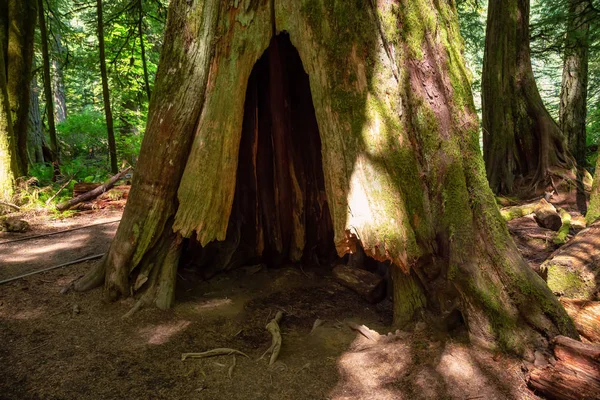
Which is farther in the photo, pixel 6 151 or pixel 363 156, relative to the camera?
pixel 6 151

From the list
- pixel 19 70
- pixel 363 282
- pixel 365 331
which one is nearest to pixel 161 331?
pixel 365 331

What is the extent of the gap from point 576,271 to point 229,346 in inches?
129

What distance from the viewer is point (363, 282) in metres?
4.45

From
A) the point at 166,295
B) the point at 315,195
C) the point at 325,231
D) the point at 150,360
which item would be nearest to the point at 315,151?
the point at 315,195

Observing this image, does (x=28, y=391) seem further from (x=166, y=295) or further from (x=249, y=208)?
(x=249, y=208)

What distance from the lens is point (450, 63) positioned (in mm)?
3260

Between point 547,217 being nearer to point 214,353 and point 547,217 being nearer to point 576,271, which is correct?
point 576,271

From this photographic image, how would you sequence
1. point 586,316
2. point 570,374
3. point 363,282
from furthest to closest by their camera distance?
1. point 363,282
2. point 586,316
3. point 570,374

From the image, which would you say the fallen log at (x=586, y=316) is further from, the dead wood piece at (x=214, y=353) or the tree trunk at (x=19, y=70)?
the tree trunk at (x=19, y=70)

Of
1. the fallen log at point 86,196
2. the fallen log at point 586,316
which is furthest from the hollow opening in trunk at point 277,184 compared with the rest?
the fallen log at point 86,196

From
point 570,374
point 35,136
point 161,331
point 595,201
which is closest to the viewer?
point 570,374

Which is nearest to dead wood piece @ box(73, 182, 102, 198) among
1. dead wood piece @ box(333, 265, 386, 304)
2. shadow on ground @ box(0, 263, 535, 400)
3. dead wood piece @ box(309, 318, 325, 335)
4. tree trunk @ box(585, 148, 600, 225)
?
shadow on ground @ box(0, 263, 535, 400)

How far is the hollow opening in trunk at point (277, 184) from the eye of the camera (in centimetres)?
465

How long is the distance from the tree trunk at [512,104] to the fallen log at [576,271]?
196 inches
